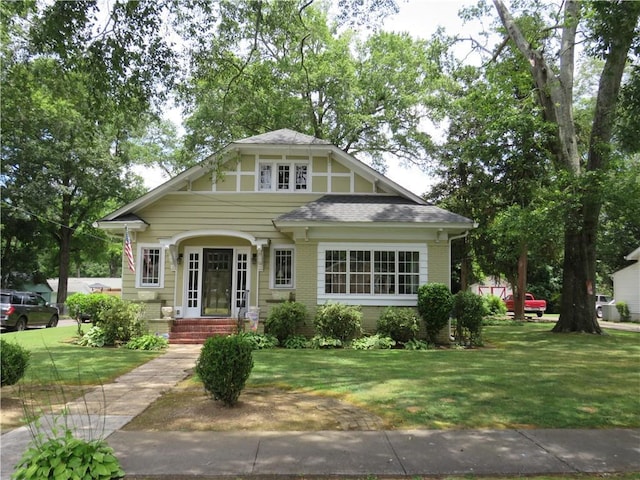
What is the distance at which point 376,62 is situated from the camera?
2838 centimetres

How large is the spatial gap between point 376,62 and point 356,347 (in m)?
20.5

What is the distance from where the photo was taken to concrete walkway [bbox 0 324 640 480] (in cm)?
441

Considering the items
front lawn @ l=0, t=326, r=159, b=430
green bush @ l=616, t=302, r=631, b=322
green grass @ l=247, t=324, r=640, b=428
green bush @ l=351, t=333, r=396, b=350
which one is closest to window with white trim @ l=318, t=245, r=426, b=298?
green bush @ l=351, t=333, r=396, b=350

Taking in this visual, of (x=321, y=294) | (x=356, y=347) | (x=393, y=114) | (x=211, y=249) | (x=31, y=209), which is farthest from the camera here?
(x=31, y=209)

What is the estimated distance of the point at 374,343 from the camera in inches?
521

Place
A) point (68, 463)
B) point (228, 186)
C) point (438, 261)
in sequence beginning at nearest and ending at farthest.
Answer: point (68, 463) → point (438, 261) → point (228, 186)

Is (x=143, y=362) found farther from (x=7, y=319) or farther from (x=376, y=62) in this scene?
(x=376, y=62)

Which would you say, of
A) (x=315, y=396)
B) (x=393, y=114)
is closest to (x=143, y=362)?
(x=315, y=396)

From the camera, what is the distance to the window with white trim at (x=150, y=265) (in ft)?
51.7

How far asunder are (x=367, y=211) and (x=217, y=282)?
220 inches

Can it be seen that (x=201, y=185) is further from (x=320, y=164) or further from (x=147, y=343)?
(x=147, y=343)

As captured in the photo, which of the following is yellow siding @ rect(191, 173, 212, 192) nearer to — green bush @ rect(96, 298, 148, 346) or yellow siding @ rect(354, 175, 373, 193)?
green bush @ rect(96, 298, 148, 346)

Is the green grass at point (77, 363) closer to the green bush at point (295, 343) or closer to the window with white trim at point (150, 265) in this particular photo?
the window with white trim at point (150, 265)

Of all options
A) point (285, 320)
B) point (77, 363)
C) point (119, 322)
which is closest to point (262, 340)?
point (285, 320)
